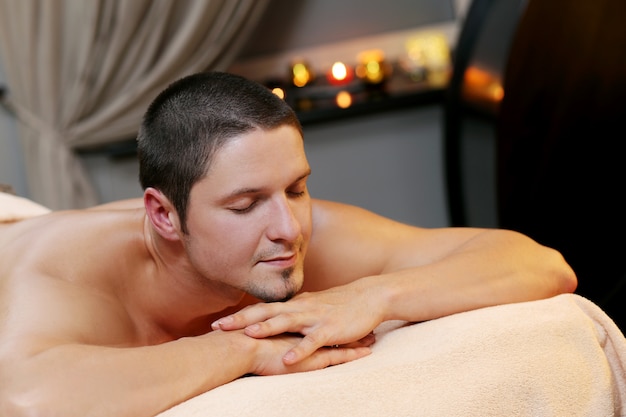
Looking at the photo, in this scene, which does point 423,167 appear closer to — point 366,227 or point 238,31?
point 238,31

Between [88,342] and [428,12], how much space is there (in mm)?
2433

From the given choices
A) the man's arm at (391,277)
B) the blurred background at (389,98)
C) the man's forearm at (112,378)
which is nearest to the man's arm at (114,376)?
the man's forearm at (112,378)

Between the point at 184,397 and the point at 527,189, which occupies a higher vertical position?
the point at 184,397

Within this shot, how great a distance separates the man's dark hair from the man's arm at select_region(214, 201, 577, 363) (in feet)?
0.73

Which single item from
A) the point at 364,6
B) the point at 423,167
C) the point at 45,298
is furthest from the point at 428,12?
the point at 45,298

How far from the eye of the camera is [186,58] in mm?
3045

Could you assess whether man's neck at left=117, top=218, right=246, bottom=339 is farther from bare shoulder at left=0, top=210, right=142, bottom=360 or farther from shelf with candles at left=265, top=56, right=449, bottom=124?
shelf with candles at left=265, top=56, right=449, bottom=124

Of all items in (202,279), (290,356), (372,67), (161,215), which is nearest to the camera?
(290,356)

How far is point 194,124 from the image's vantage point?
131 cm

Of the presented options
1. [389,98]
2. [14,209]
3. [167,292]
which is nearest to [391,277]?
[167,292]

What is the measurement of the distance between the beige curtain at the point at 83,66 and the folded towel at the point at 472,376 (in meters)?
1.90

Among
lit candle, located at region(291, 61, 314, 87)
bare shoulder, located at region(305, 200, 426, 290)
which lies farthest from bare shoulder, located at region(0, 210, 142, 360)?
lit candle, located at region(291, 61, 314, 87)

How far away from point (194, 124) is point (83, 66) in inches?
70.0

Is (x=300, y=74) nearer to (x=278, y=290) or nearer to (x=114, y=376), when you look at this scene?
(x=278, y=290)
